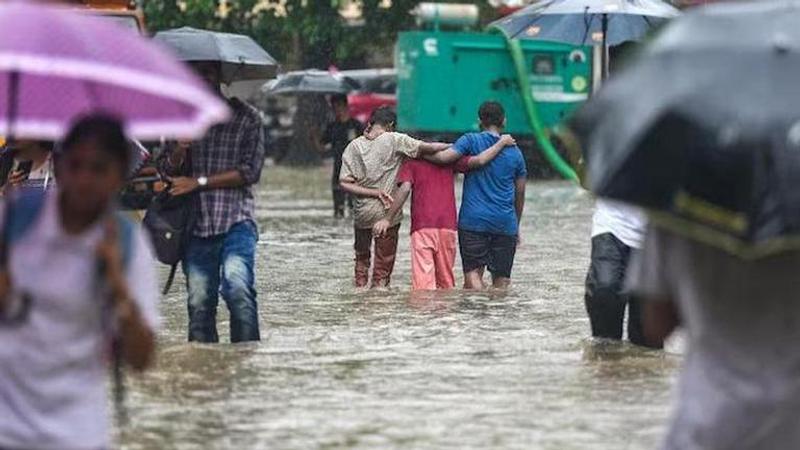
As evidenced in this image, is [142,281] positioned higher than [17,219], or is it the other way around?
[17,219]

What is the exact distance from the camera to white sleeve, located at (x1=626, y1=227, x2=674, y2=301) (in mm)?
5461

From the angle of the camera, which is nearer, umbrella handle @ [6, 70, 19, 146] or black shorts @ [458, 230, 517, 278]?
umbrella handle @ [6, 70, 19, 146]

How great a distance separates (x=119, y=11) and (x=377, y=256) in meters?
3.77

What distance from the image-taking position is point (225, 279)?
10.9 meters

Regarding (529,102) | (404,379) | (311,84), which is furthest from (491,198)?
(529,102)

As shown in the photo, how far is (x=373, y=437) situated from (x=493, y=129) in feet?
22.0

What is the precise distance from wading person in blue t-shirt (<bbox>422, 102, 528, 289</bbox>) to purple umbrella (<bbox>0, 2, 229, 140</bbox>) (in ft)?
30.0

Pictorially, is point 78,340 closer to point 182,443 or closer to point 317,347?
point 182,443

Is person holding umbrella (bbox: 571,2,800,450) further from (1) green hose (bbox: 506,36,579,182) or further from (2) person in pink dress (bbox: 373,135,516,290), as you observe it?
(1) green hose (bbox: 506,36,579,182)

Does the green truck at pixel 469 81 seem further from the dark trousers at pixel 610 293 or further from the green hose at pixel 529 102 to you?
the dark trousers at pixel 610 293

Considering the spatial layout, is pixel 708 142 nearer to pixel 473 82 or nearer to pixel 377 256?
pixel 377 256

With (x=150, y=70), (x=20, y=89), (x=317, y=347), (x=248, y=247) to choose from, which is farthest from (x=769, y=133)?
(x=317, y=347)

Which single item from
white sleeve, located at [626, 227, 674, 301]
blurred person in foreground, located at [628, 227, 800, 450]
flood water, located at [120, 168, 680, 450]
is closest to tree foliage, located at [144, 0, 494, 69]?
flood water, located at [120, 168, 680, 450]

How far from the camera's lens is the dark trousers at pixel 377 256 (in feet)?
53.0
